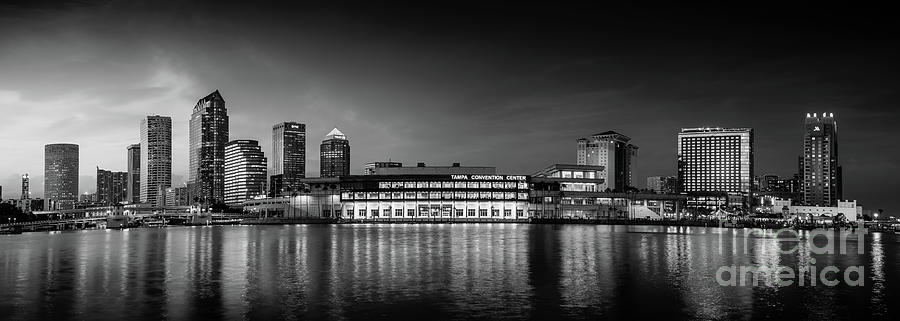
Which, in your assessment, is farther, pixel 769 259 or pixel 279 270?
pixel 769 259

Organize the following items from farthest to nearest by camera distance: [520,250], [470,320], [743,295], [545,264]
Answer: [520,250] < [545,264] < [743,295] < [470,320]

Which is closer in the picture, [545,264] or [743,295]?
[743,295]

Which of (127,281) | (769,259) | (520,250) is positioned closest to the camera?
(127,281)

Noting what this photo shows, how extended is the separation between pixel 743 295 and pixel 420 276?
66.7ft

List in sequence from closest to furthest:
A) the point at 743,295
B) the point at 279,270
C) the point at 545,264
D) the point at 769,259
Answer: the point at 743,295 < the point at 279,270 < the point at 545,264 < the point at 769,259

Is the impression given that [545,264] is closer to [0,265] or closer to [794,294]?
[794,294]

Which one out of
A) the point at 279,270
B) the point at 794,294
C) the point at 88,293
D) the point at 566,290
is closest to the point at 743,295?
the point at 794,294

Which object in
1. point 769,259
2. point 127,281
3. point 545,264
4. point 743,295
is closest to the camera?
point 743,295

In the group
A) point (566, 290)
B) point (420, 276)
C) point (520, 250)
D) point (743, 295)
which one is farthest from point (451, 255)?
point (743, 295)

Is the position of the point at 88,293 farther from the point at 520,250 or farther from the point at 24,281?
→ the point at 520,250

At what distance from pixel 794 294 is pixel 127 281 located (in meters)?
40.6

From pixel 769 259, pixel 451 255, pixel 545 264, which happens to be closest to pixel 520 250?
pixel 451 255

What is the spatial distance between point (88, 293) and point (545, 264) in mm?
33075

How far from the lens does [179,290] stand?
40.9 meters
